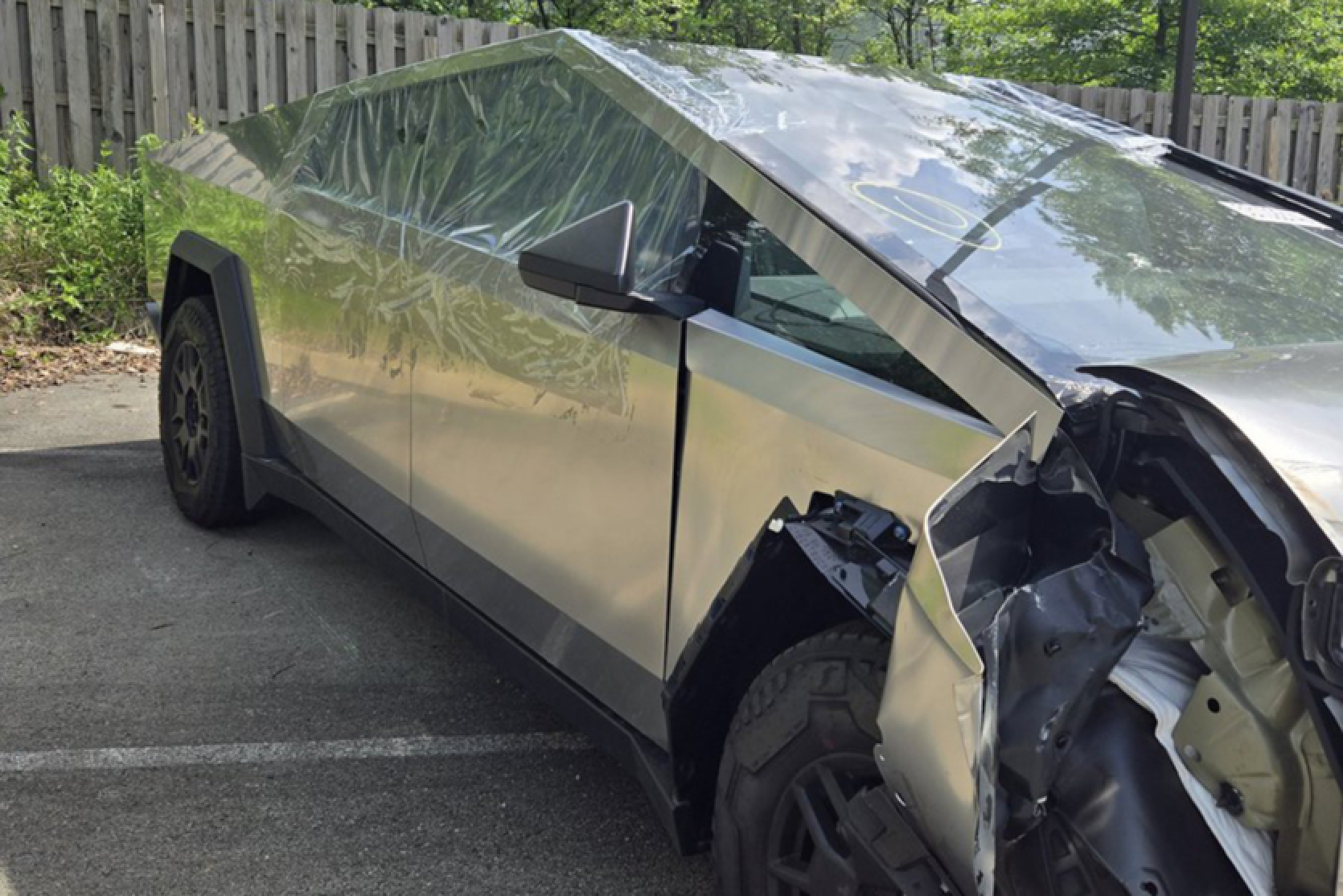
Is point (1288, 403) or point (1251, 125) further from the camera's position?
point (1251, 125)

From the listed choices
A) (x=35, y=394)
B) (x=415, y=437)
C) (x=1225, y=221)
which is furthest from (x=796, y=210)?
(x=35, y=394)

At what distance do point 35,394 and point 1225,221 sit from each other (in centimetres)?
672

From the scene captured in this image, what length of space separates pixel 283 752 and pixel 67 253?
623cm

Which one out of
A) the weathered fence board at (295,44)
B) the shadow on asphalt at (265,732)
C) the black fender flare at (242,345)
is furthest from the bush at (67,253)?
the black fender flare at (242,345)

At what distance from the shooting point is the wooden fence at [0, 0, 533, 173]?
8961 mm

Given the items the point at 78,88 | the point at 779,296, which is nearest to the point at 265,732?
A: the point at 779,296

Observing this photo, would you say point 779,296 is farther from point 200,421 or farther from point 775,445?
point 200,421

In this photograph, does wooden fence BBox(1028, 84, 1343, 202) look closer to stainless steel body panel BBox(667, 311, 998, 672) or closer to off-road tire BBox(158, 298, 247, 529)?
off-road tire BBox(158, 298, 247, 529)

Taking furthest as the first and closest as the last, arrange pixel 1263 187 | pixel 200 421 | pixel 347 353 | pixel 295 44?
1. pixel 295 44
2. pixel 200 421
3. pixel 347 353
4. pixel 1263 187

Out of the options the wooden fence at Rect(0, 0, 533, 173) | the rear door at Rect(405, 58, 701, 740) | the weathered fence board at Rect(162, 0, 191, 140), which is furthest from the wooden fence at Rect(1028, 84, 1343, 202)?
the rear door at Rect(405, 58, 701, 740)

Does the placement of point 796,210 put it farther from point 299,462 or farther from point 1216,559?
point 299,462

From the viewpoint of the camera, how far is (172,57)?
9.29 m

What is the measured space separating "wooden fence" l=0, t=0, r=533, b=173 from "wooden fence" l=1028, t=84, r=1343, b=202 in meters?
5.93

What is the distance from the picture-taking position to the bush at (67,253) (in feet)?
27.1
